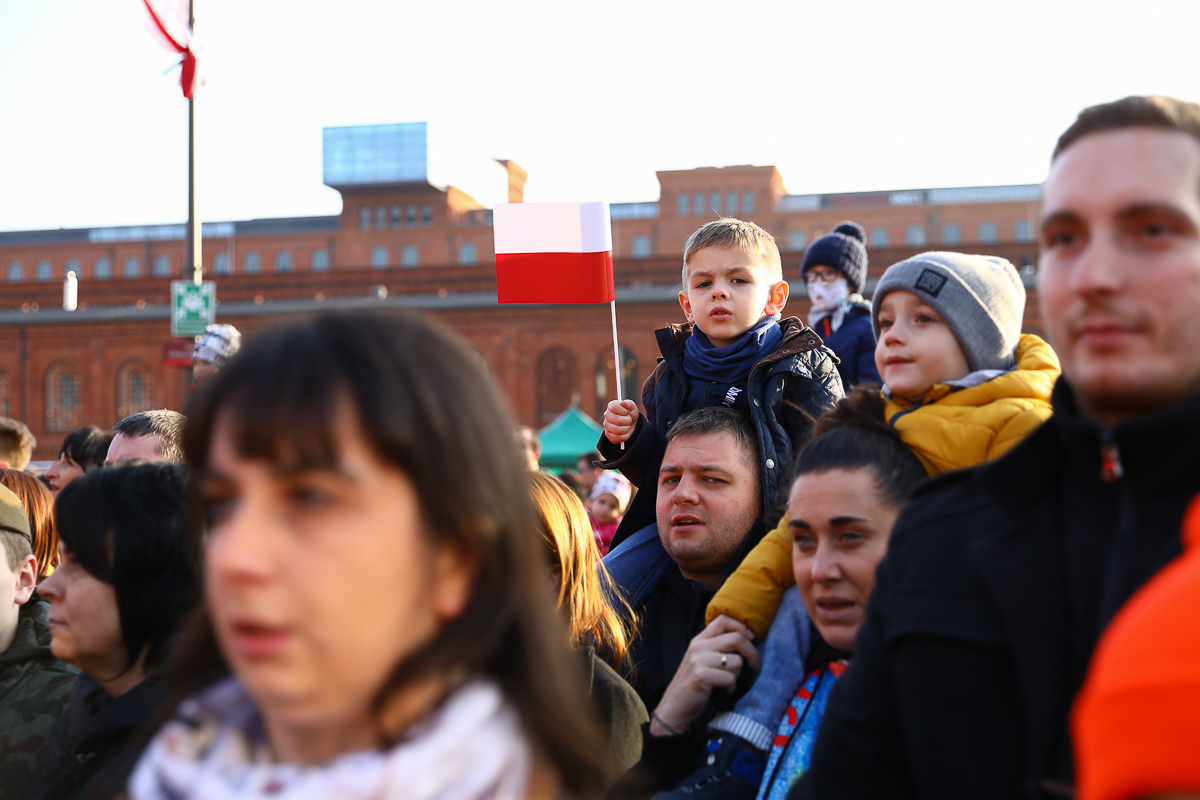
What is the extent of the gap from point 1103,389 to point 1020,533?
27 centimetres

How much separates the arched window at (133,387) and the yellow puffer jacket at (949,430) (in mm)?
37589

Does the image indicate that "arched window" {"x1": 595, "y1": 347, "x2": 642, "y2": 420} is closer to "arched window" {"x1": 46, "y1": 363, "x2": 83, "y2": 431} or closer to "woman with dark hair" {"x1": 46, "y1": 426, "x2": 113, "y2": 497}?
"arched window" {"x1": 46, "y1": 363, "x2": 83, "y2": 431}

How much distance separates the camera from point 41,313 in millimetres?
35594

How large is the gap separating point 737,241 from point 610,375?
31158 mm

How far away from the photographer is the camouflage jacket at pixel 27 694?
105 inches

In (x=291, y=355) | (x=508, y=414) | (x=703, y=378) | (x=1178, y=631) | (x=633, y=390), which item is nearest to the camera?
(x=1178, y=631)

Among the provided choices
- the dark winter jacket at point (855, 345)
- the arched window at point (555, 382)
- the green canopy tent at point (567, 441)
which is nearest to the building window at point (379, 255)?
the arched window at point (555, 382)

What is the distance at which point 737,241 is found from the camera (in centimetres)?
409

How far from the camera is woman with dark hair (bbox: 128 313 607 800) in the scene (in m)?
1.21

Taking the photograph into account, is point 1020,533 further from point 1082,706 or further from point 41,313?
point 41,313

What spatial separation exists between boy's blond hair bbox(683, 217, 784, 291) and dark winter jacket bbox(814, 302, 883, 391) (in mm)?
2045

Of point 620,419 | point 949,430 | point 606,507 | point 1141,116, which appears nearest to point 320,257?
point 606,507

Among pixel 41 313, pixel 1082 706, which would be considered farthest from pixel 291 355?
pixel 41 313

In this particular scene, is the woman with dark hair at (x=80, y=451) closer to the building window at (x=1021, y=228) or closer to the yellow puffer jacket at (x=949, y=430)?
the yellow puffer jacket at (x=949, y=430)
